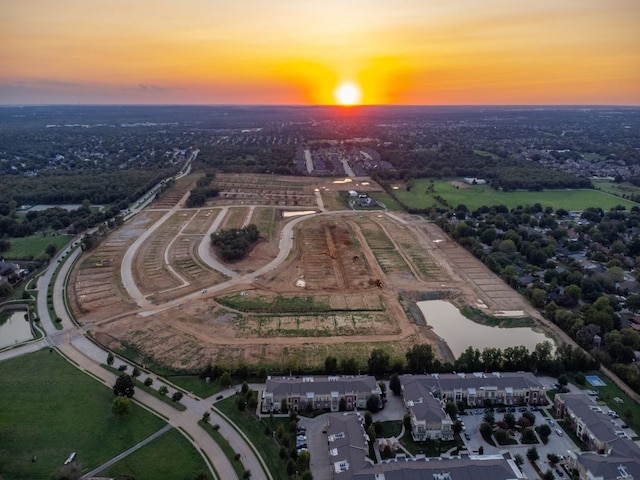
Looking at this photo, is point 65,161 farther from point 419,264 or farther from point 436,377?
point 436,377

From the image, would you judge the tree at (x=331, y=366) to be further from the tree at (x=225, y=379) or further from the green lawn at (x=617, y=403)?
the green lawn at (x=617, y=403)

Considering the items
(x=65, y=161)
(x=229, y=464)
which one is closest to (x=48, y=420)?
(x=229, y=464)

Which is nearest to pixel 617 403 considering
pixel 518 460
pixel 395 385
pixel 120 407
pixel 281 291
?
pixel 518 460

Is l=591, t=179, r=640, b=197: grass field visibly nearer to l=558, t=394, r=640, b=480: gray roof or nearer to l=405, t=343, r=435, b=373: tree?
l=558, t=394, r=640, b=480: gray roof

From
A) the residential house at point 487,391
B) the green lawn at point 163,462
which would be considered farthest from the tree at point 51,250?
the residential house at point 487,391

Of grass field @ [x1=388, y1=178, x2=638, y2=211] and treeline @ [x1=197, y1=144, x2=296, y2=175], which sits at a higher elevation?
treeline @ [x1=197, y1=144, x2=296, y2=175]

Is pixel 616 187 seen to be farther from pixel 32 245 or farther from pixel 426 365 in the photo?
pixel 32 245

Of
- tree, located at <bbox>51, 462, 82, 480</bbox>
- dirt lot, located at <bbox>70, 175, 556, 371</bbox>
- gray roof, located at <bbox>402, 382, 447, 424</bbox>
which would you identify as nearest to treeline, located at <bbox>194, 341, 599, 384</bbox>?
dirt lot, located at <bbox>70, 175, 556, 371</bbox>
